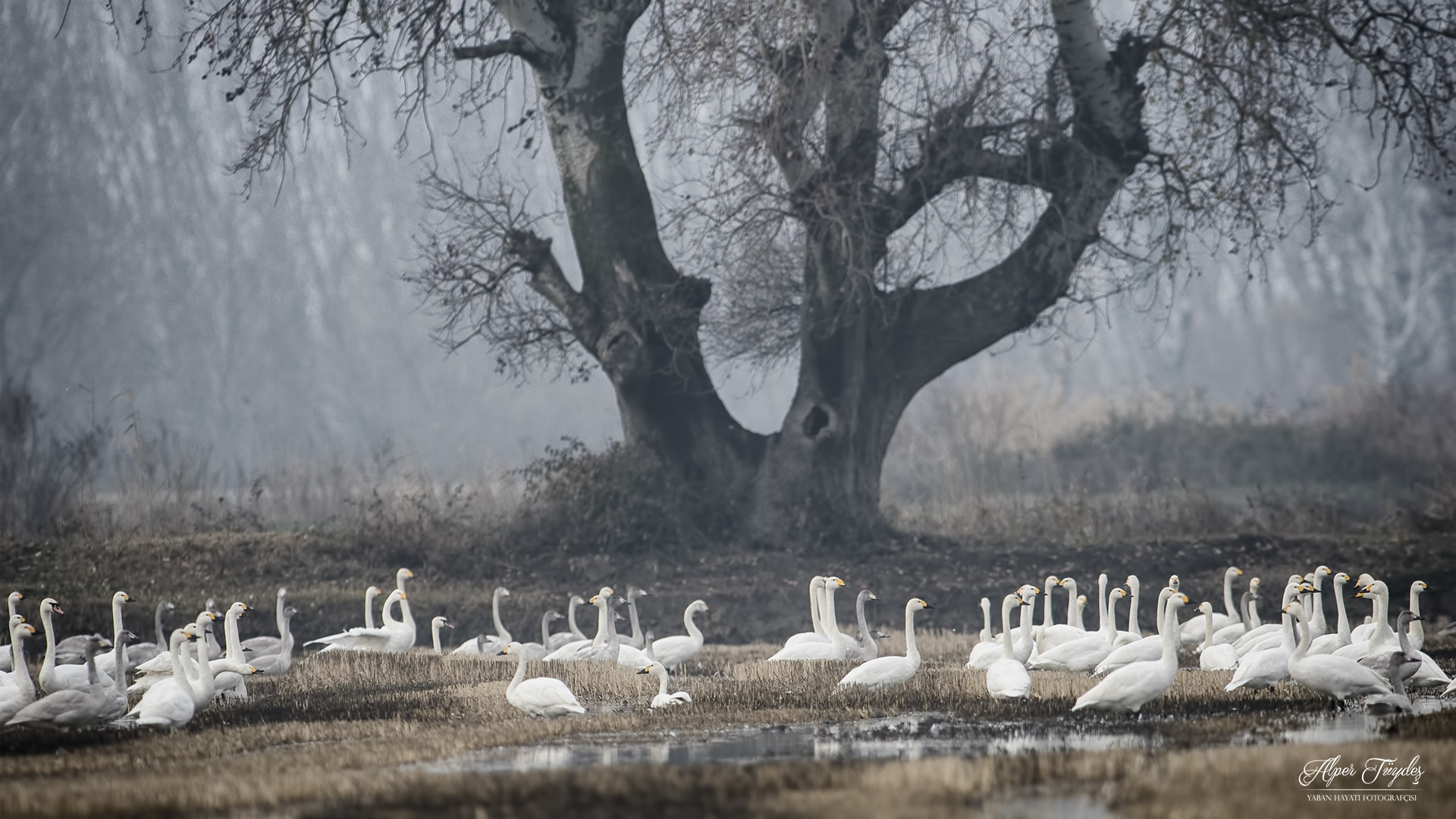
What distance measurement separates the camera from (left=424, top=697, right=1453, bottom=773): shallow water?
7906 mm

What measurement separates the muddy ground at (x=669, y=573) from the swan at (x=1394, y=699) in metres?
7.39

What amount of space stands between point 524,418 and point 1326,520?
52202mm

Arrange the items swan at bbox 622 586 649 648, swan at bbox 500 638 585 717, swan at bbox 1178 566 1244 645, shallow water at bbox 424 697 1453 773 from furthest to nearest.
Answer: swan at bbox 1178 566 1244 645
swan at bbox 622 586 649 648
swan at bbox 500 638 585 717
shallow water at bbox 424 697 1453 773

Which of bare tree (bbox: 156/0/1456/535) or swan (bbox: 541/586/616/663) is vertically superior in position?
bare tree (bbox: 156/0/1456/535)

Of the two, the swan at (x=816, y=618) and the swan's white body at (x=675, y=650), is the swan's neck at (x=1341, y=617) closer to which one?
the swan at (x=816, y=618)

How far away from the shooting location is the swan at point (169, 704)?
364 inches

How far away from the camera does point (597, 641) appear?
14578 mm

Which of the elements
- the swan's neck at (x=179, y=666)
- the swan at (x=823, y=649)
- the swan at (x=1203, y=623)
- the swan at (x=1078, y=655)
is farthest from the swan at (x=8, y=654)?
the swan at (x=1203, y=623)

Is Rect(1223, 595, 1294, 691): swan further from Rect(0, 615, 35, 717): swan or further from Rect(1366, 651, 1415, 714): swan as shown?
Rect(0, 615, 35, 717): swan

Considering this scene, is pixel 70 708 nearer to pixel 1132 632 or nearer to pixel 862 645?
pixel 862 645

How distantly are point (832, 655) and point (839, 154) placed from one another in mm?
7169

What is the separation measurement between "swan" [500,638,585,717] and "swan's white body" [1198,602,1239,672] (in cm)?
599

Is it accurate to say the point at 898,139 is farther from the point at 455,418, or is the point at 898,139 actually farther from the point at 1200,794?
the point at 455,418

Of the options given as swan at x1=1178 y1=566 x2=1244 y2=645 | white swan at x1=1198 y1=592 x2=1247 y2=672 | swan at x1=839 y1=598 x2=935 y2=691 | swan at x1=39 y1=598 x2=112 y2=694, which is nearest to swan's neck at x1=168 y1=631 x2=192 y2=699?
swan at x1=39 y1=598 x2=112 y2=694
